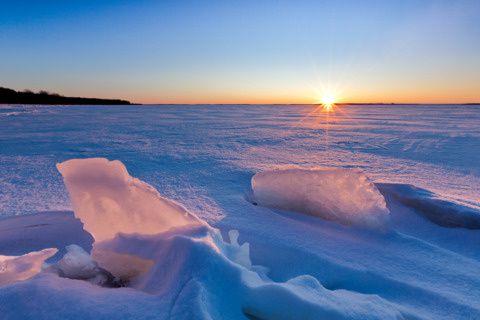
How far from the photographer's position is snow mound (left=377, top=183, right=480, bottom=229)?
2.08 meters

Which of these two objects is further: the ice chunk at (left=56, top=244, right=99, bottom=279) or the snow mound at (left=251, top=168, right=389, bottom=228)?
the snow mound at (left=251, top=168, right=389, bottom=228)

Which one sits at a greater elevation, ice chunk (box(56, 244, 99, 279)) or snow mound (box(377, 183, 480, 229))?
ice chunk (box(56, 244, 99, 279))

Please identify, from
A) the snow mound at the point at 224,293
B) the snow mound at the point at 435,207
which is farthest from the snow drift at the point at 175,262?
the snow mound at the point at 435,207

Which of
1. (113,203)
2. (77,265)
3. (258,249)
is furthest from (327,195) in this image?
(77,265)

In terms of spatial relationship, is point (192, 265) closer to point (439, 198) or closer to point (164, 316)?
point (164, 316)

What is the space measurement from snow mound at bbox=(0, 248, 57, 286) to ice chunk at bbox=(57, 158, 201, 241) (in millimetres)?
216

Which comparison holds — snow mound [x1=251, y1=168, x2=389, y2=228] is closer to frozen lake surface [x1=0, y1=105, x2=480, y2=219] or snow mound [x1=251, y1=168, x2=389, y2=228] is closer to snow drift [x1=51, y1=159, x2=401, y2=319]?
frozen lake surface [x1=0, y1=105, x2=480, y2=219]

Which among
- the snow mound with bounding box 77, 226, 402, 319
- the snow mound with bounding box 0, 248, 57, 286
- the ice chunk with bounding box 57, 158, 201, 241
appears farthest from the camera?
the ice chunk with bounding box 57, 158, 201, 241

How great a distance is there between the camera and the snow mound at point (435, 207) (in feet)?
6.82

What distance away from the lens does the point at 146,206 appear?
148cm

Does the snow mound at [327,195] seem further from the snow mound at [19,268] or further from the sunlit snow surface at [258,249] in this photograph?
the snow mound at [19,268]

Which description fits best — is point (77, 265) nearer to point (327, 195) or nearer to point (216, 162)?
point (327, 195)

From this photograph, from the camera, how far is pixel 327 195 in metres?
2.16

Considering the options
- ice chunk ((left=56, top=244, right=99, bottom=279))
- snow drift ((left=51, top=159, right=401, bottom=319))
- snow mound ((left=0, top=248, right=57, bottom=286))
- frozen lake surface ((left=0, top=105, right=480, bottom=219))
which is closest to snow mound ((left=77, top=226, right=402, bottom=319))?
snow drift ((left=51, top=159, right=401, bottom=319))
